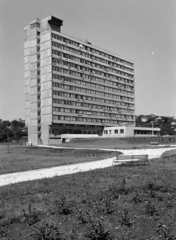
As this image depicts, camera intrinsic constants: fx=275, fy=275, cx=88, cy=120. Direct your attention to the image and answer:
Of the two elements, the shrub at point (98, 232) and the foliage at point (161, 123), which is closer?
the shrub at point (98, 232)

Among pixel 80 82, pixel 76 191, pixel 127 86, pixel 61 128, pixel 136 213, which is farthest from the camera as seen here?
pixel 127 86

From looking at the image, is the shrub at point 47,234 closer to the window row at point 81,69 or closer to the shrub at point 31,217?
the shrub at point 31,217

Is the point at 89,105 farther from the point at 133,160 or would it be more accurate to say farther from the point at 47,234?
the point at 47,234

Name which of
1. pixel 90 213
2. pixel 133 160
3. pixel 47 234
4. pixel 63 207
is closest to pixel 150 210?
pixel 90 213

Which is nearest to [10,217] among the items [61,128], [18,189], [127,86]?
[18,189]

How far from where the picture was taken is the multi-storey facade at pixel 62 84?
86.2 metres

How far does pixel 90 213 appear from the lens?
21.1 feet

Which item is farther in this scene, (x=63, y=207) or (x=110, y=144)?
(x=110, y=144)

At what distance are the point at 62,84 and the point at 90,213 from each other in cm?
8417

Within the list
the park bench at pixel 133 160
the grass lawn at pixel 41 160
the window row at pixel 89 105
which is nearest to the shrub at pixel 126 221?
the park bench at pixel 133 160

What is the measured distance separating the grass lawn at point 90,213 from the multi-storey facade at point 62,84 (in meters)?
76.4

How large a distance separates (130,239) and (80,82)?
302ft

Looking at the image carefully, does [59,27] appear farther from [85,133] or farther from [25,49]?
[85,133]

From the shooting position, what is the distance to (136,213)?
6418mm
